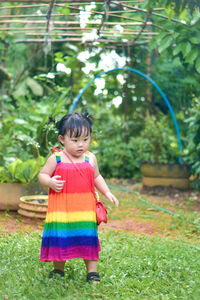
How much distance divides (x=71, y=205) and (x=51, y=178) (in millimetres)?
205

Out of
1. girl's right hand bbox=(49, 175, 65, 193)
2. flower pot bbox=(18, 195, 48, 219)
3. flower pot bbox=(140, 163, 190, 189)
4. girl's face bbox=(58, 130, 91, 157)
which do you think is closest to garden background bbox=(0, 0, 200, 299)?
flower pot bbox=(18, 195, 48, 219)

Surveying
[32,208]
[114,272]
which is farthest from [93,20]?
[114,272]

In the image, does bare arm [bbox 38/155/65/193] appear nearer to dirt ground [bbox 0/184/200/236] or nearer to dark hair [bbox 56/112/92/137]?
dark hair [bbox 56/112/92/137]

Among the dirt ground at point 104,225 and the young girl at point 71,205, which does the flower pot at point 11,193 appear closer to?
the dirt ground at point 104,225

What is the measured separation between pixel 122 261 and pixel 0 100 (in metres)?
5.25

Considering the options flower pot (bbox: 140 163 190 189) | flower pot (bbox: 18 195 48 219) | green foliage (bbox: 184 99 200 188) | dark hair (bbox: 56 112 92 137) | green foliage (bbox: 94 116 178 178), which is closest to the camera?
dark hair (bbox: 56 112 92 137)

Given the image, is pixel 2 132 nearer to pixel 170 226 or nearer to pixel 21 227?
pixel 21 227

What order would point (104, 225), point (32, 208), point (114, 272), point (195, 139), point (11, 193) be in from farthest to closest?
point (195, 139)
point (11, 193)
point (104, 225)
point (32, 208)
point (114, 272)

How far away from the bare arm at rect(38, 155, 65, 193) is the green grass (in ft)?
1.90

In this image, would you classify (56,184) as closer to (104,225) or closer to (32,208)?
(32,208)

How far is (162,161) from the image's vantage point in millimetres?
7727

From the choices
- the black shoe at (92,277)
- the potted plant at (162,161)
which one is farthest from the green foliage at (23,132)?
the black shoe at (92,277)

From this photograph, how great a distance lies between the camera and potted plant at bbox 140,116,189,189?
734 cm

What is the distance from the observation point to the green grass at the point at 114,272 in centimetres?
243
